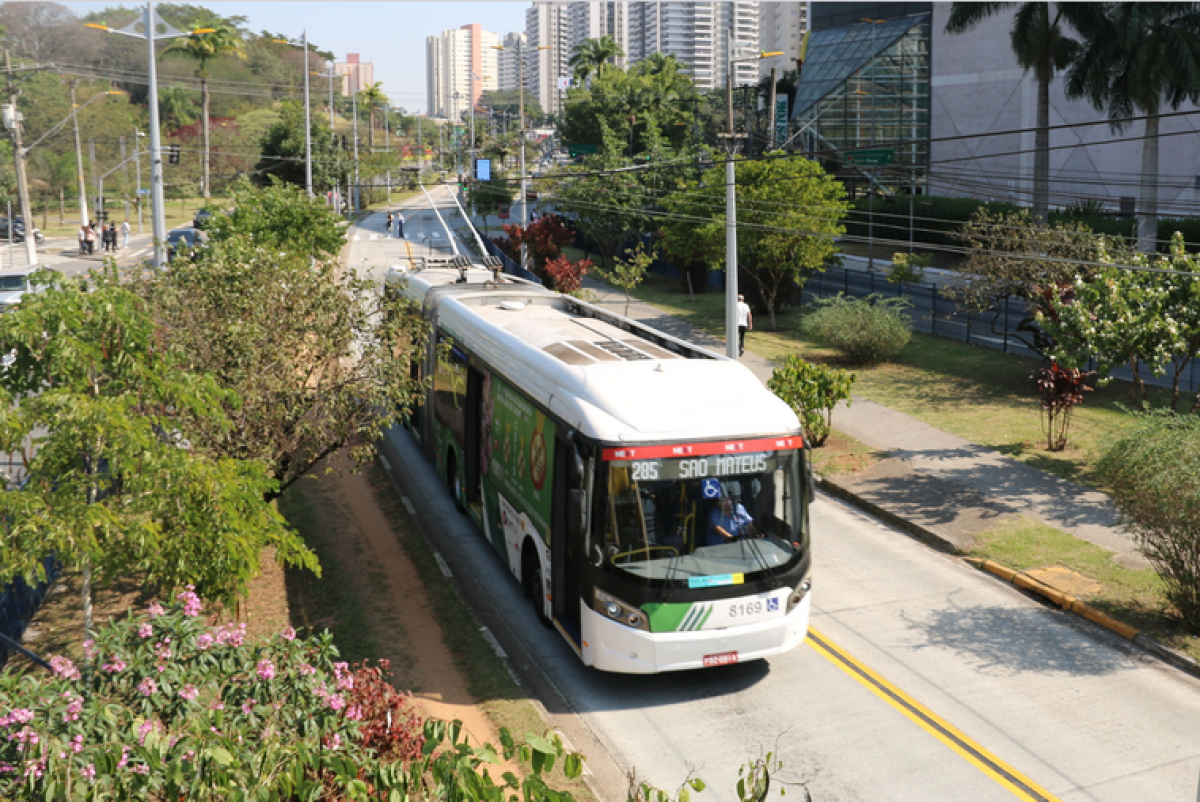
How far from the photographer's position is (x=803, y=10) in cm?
18875

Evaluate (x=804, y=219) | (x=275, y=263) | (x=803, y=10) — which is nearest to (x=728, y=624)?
(x=275, y=263)

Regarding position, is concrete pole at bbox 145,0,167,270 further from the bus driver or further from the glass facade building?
the glass facade building

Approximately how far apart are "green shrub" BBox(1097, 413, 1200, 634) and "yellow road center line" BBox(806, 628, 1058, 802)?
3.68 metres

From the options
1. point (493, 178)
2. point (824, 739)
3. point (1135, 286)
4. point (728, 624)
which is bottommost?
point (824, 739)

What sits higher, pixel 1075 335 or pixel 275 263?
pixel 275 263

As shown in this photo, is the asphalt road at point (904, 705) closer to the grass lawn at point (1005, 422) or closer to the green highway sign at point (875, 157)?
the grass lawn at point (1005, 422)

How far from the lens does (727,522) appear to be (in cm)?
1036

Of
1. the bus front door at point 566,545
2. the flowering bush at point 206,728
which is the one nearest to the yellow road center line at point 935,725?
the bus front door at point 566,545

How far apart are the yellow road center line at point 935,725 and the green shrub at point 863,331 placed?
16157 millimetres

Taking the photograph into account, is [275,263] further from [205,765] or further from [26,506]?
[205,765]

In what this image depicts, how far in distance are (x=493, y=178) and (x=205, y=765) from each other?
6799 cm

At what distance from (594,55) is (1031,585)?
3647 inches

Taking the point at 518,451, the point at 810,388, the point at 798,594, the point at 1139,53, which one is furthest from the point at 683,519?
the point at 1139,53

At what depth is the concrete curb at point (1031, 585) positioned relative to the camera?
1171 cm
